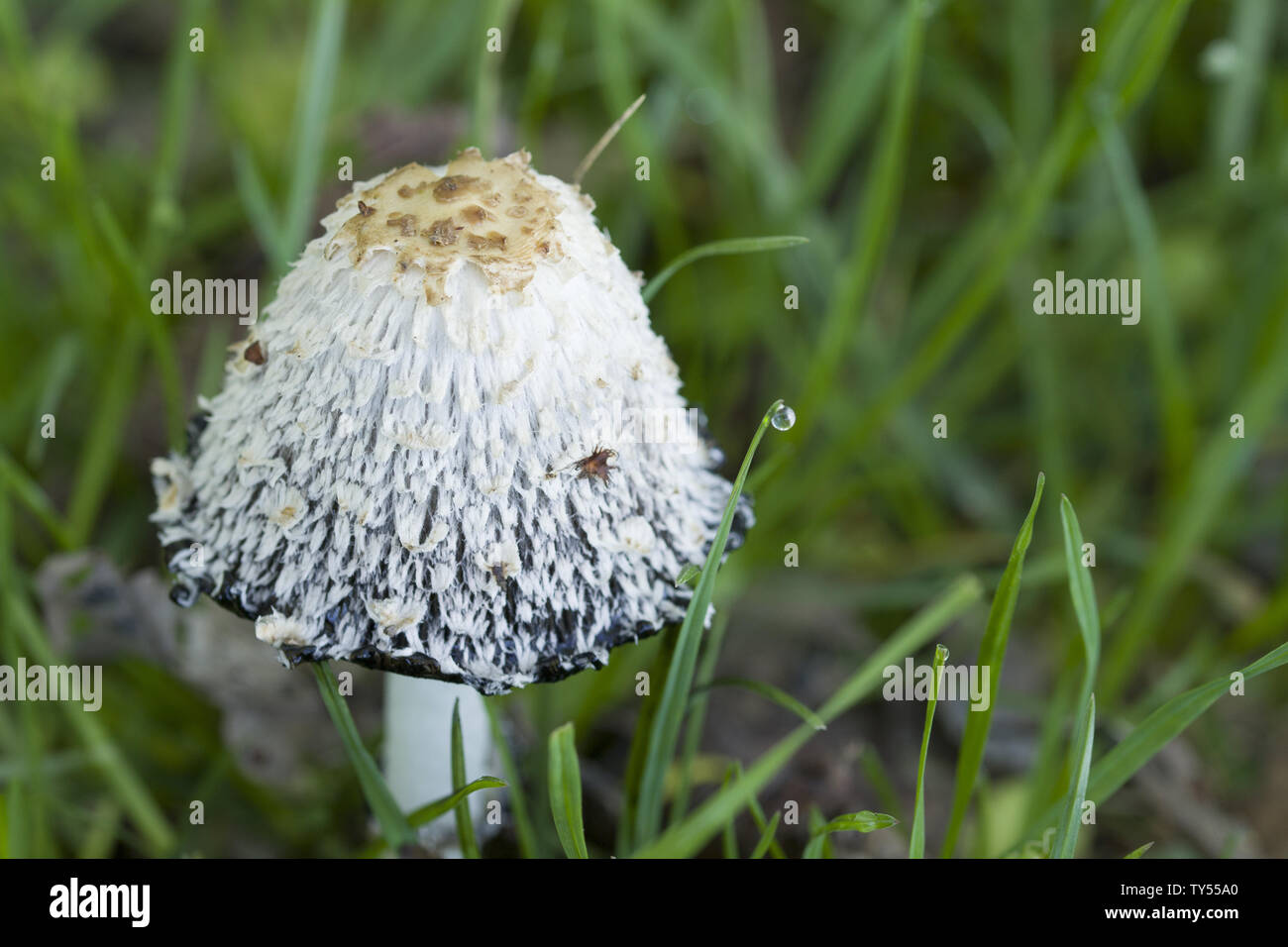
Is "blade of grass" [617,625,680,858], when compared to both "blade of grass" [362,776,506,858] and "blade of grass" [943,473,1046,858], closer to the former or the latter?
"blade of grass" [362,776,506,858]

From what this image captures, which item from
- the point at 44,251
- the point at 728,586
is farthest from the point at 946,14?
the point at 44,251

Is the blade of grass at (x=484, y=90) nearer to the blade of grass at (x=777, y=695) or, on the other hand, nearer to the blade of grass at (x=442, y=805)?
the blade of grass at (x=777, y=695)

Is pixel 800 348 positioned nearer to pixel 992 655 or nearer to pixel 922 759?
pixel 992 655

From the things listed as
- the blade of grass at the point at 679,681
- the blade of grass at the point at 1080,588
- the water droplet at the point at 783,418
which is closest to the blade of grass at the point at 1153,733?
the blade of grass at the point at 1080,588

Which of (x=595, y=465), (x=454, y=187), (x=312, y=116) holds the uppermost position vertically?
(x=312, y=116)

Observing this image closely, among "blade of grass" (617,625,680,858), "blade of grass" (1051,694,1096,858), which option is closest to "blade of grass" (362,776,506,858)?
"blade of grass" (617,625,680,858)

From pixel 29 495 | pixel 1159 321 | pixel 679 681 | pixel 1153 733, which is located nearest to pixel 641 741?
pixel 679 681

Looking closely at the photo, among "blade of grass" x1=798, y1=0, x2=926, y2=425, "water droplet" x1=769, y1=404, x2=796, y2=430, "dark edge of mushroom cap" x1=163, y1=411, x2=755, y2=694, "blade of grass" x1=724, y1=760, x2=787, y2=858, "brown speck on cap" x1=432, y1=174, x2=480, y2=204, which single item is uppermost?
"blade of grass" x1=798, y1=0, x2=926, y2=425
